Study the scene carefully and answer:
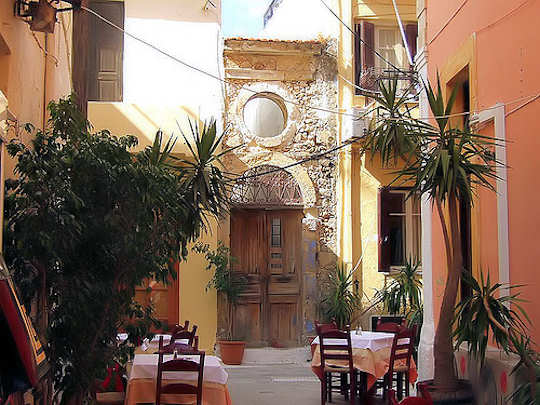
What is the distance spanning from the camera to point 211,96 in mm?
15180

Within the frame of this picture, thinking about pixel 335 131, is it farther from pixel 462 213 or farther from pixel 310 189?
pixel 462 213

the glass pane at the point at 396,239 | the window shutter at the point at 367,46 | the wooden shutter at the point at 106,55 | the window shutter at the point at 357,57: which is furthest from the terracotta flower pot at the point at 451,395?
the wooden shutter at the point at 106,55

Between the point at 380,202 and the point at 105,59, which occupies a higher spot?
the point at 105,59

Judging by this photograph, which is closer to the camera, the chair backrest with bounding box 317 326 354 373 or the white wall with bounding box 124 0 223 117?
the chair backrest with bounding box 317 326 354 373

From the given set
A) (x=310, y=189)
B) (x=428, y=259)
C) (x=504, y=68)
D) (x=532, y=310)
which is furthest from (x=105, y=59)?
(x=532, y=310)

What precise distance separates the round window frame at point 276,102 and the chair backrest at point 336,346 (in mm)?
5981

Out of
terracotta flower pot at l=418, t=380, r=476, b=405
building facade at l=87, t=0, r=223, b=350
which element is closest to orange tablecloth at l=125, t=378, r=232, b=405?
terracotta flower pot at l=418, t=380, r=476, b=405

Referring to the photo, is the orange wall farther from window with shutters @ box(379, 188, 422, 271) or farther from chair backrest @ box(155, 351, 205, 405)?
window with shutters @ box(379, 188, 422, 271)

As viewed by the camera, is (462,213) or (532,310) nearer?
(532,310)

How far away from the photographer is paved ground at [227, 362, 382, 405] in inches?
413

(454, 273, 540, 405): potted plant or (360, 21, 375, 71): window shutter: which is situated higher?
(360, 21, 375, 71): window shutter

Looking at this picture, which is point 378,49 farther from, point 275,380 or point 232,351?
point 275,380

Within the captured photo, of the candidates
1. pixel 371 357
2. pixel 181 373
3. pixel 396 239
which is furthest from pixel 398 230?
pixel 181 373

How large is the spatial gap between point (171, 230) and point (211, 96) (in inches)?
345
